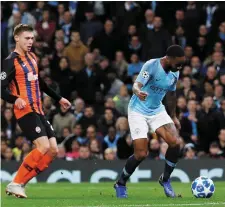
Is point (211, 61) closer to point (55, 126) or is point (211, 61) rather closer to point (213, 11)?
point (213, 11)

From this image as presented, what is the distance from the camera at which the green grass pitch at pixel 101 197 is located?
11891mm

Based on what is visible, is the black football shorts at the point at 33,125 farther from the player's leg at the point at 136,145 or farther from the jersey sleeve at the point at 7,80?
the player's leg at the point at 136,145

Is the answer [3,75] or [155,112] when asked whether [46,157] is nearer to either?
[3,75]

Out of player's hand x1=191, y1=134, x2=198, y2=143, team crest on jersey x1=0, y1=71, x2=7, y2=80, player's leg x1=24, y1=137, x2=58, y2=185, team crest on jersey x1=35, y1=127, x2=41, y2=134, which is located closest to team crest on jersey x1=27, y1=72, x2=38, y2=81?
team crest on jersey x1=0, y1=71, x2=7, y2=80

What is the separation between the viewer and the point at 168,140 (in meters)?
12.9

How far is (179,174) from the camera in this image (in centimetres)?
1856

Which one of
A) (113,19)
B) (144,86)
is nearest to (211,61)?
(113,19)

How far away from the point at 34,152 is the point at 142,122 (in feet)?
5.50

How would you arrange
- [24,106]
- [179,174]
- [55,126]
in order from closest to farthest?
1. [24,106]
2. [179,174]
3. [55,126]

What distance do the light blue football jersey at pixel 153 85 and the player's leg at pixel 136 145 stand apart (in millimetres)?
149

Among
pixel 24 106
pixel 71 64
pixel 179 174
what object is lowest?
pixel 179 174

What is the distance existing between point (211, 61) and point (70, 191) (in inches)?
296

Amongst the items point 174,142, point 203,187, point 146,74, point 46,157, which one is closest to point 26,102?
point 46,157

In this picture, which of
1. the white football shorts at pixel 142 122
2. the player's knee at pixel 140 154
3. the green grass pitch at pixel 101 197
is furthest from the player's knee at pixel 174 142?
the green grass pitch at pixel 101 197
